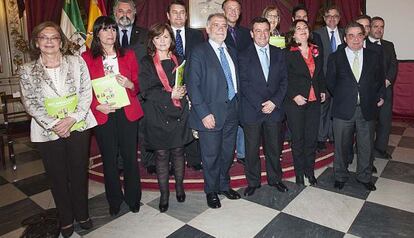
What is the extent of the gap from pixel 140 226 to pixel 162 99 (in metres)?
1.00

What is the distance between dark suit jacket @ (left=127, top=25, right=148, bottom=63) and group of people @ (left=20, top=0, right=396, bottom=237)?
0.03ft

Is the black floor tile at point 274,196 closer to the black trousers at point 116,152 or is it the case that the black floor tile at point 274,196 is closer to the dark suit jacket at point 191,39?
the black trousers at point 116,152

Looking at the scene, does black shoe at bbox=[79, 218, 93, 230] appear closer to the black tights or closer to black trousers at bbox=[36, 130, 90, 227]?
black trousers at bbox=[36, 130, 90, 227]

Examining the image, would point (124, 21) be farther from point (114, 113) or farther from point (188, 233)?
point (188, 233)

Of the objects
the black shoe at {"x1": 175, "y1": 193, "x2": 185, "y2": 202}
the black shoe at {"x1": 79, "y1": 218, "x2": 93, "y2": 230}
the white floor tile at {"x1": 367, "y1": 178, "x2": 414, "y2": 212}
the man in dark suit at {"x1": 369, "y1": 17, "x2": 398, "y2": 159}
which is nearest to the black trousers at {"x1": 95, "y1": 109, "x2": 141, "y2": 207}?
the black shoe at {"x1": 79, "y1": 218, "x2": 93, "y2": 230}

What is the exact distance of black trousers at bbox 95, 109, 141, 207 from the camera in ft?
7.96

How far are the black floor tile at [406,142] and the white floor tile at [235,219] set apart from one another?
2.63 metres

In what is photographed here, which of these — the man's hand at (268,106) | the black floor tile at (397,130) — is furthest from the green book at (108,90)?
the black floor tile at (397,130)

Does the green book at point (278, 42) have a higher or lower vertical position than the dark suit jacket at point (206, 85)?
higher

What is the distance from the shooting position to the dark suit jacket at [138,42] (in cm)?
293

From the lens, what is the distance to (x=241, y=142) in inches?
137

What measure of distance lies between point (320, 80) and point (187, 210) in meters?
1.69

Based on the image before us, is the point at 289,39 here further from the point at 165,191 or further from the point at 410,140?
the point at 410,140

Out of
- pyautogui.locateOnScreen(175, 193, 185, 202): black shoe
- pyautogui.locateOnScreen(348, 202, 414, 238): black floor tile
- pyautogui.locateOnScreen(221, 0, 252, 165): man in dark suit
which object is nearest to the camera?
pyautogui.locateOnScreen(348, 202, 414, 238): black floor tile
